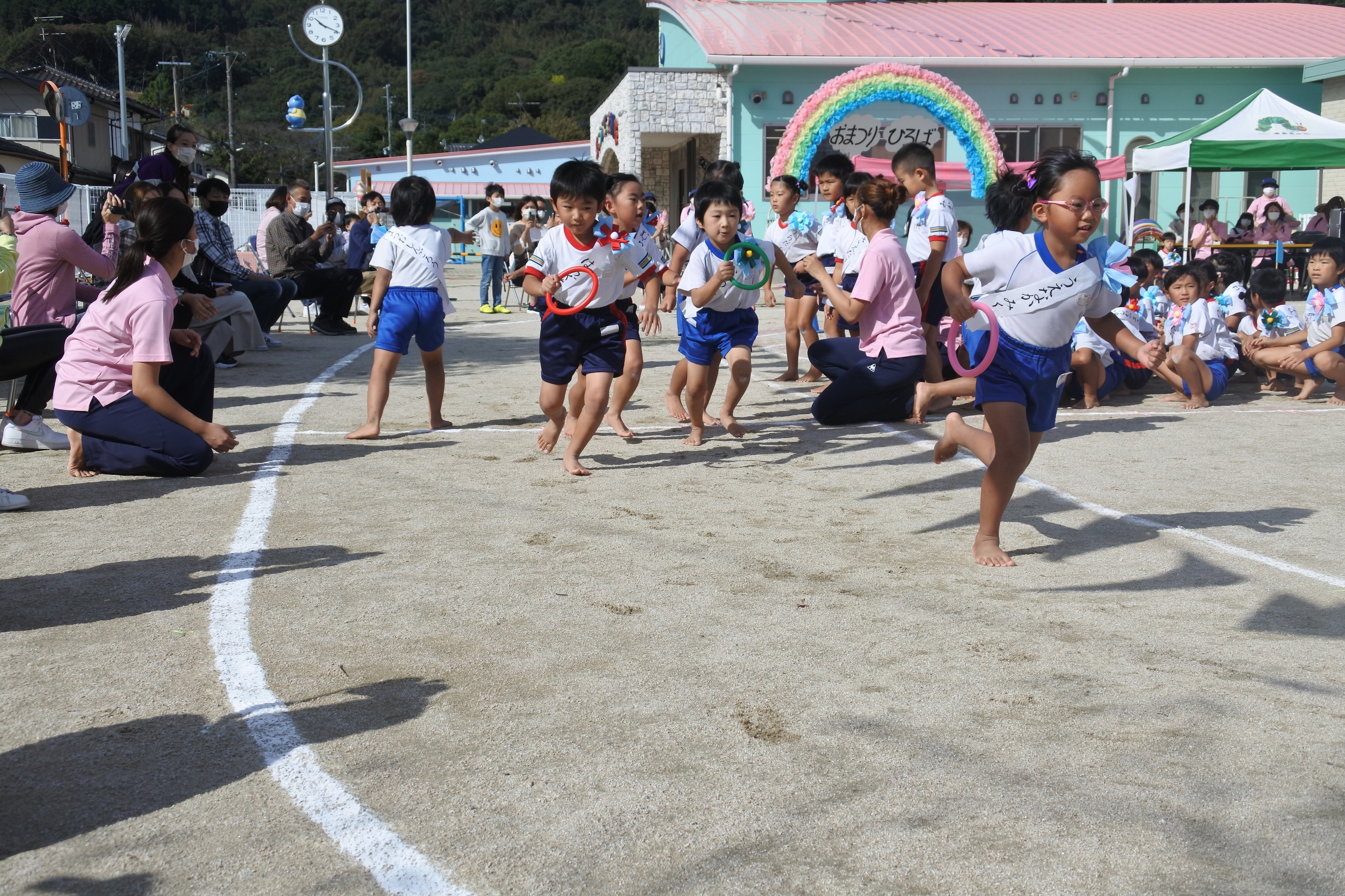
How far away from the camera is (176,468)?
6742mm

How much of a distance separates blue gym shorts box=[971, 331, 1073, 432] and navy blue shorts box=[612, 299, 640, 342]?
277cm

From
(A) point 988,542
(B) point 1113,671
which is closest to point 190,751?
(B) point 1113,671

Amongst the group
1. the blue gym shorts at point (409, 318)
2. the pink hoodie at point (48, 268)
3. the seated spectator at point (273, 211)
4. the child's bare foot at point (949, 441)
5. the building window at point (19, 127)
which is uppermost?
the building window at point (19, 127)

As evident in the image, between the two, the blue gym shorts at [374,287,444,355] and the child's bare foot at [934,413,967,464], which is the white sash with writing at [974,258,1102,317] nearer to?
the child's bare foot at [934,413,967,464]

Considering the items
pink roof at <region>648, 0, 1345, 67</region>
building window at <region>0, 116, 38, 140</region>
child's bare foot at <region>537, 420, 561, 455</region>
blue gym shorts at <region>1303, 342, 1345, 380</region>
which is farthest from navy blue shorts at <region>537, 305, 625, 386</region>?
building window at <region>0, 116, 38, 140</region>

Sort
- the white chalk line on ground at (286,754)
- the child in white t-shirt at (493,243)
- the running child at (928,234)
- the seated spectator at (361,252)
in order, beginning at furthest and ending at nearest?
1. the child in white t-shirt at (493,243)
2. the seated spectator at (361,252)
3. the running child at (928,234)
4. the white chalk line on ground at (286,754)

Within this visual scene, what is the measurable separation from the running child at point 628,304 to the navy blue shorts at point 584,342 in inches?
4.3

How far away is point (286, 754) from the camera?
3.16 meters

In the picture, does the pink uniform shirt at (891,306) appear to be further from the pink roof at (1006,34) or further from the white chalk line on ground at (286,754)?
the pink roof at (1006,34)

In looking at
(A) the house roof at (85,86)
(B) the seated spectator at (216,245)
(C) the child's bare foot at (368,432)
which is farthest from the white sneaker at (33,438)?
(A) the house roof at (85,86)

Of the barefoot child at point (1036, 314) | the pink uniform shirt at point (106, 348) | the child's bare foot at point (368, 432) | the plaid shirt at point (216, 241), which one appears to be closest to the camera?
the barefoot child at point (1036, 314)

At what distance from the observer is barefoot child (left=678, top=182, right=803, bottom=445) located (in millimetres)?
7742

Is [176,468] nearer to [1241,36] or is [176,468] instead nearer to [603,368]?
[603,368]

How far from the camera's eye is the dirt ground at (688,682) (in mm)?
2654
